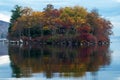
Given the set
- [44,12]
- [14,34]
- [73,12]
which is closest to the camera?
[73,12]

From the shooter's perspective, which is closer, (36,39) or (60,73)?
(60,73)

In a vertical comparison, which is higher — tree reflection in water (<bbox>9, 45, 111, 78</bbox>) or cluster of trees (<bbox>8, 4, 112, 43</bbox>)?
cluster of trees (<bbox>8, 4, 112, 43</bbox>)

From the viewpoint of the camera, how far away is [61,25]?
98.2 m

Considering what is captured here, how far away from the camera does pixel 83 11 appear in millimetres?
98875

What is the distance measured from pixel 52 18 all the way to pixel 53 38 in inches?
205

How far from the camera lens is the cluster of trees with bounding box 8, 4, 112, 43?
320 feet

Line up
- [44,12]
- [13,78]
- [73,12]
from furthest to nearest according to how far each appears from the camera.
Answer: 1. [44,12]
2. [73,12]
3. [13,78]

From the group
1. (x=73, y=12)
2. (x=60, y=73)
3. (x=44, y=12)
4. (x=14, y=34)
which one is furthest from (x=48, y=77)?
(x=14, y=34)

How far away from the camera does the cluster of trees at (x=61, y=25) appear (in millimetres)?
97625

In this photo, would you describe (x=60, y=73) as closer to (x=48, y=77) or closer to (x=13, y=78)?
(x=48, y=77)

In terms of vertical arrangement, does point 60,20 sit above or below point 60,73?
above

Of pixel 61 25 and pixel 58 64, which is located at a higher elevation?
pixel 61 25

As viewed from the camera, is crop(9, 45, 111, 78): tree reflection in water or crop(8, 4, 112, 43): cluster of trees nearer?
crop(9, 45, 111, 78): tree reflection in water

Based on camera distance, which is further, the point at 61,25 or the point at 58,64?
the point at 61,25
